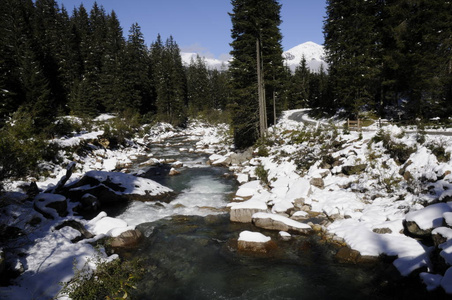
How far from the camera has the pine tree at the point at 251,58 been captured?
22.1m

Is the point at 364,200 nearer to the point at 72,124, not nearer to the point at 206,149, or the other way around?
the point at 206,149

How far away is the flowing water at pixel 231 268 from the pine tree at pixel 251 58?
13814 mm

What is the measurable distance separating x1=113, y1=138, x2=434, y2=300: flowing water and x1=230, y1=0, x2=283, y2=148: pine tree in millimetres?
13814

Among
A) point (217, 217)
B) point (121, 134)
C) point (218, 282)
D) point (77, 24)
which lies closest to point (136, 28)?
point (77, 24)

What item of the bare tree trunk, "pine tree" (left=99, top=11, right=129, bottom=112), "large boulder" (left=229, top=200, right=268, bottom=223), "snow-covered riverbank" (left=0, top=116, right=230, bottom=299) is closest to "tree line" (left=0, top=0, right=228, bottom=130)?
"pine tree" (left=99, top=11, right=129, bottom=112)

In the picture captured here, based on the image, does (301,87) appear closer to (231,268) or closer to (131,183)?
(131,183)

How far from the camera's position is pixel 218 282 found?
693 centimetres

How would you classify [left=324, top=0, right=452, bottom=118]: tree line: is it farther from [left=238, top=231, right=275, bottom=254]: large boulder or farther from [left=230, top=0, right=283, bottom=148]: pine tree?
[left=238, top=231, right=275, bottom=254]: large boulder

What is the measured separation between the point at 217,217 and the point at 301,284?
209 inches

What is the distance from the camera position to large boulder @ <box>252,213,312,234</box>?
30.6ft

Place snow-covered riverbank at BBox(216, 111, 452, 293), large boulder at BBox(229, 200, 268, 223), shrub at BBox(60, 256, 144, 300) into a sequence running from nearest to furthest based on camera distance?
shrub at BBox(60, 256, 144, 300) < snow-covered riverbank at BBox(216, 111, 452, 293) < large boulder at BBox(229, 200, 268, 223)

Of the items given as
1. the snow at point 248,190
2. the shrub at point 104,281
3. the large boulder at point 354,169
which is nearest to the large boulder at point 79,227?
the shrub at point 104,281

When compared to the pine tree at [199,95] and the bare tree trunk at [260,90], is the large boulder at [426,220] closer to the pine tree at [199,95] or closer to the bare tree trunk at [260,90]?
the bare tree trunk at [260,90]

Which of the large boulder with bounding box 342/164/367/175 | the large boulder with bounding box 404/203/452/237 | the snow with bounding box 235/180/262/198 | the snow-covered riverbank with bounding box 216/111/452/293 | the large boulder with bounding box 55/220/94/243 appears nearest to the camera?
the snow-covered riverbank with bounding box 216/111/452/293
